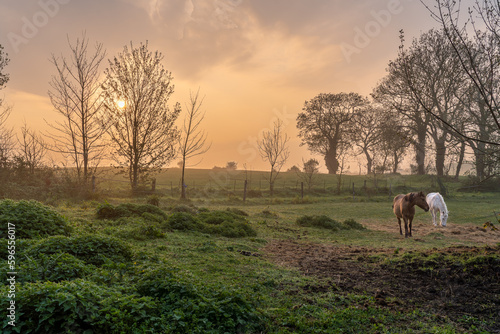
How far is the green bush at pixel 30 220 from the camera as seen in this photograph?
790 cm

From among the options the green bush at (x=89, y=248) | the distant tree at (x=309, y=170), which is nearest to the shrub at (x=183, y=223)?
the green bush at (x=89, y=248)

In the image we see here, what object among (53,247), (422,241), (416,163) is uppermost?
(416,163)

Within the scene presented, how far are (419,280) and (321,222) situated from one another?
9.47 metres

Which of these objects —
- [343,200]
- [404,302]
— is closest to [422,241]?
[404,302]

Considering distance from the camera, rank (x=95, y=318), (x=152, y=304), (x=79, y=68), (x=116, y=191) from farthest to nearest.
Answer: (x=116, y=191)
(x=79, y=68)
(x=152, y=304)
(x=95, y=318)

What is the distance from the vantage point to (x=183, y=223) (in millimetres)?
12062

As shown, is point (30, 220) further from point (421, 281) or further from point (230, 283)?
point (421, 281)

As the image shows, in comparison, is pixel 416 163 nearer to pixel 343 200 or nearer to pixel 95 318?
pixel 343 200

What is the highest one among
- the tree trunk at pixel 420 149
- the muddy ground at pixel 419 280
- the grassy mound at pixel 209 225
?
the tree trunk at pixel 420 149

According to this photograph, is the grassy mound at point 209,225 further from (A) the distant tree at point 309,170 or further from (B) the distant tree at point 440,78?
(A) the distant tree at point 309,170

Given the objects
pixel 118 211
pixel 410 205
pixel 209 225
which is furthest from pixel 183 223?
pixel 410 205

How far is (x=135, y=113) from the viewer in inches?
1019

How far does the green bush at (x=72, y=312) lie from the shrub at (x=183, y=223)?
7.40 m

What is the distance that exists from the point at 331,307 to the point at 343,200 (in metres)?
28.1
